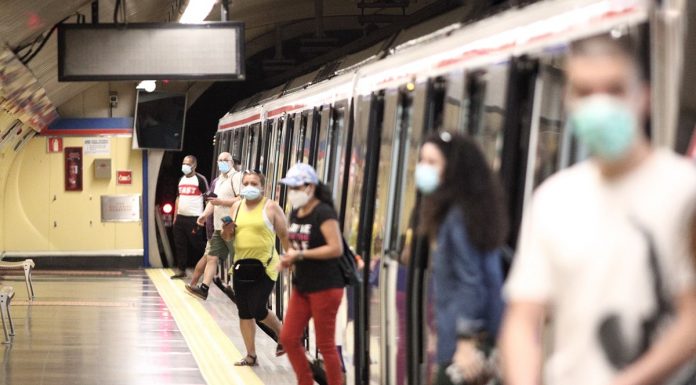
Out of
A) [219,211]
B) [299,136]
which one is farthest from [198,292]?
[299,136]

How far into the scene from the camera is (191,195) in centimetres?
1828

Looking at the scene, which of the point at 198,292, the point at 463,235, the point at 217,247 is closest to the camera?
the point at 463,235

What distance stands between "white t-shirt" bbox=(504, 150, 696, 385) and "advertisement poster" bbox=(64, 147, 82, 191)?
19.1m

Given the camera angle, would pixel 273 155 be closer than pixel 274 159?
No

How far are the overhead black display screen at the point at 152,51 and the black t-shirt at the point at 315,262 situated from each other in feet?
10.1

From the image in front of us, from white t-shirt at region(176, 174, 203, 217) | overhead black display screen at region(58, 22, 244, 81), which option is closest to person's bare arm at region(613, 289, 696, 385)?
overhead black display screen at region(58, 22, 244, 81)

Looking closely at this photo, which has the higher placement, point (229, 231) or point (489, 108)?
point (489, 108)

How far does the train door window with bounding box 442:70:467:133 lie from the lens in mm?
5832

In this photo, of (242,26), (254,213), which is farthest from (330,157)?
(242,26)

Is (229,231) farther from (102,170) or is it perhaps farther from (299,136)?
(102,170)

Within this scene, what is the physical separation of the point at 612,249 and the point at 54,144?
1940 cm

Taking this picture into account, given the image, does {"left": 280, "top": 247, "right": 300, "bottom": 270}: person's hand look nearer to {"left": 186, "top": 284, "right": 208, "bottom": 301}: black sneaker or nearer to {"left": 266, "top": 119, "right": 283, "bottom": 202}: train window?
{"left": 266, "top": 119, "right": 283, "bottom": 202}: train window

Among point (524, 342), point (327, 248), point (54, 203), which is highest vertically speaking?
point (524, 342)

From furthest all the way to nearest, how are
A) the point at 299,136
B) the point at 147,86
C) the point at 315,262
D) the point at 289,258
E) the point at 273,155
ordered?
1. the point at 147,86
2. the point at 273,155
3. the point at 299,136
4. the point at 315,262
5. the point at 289,258
